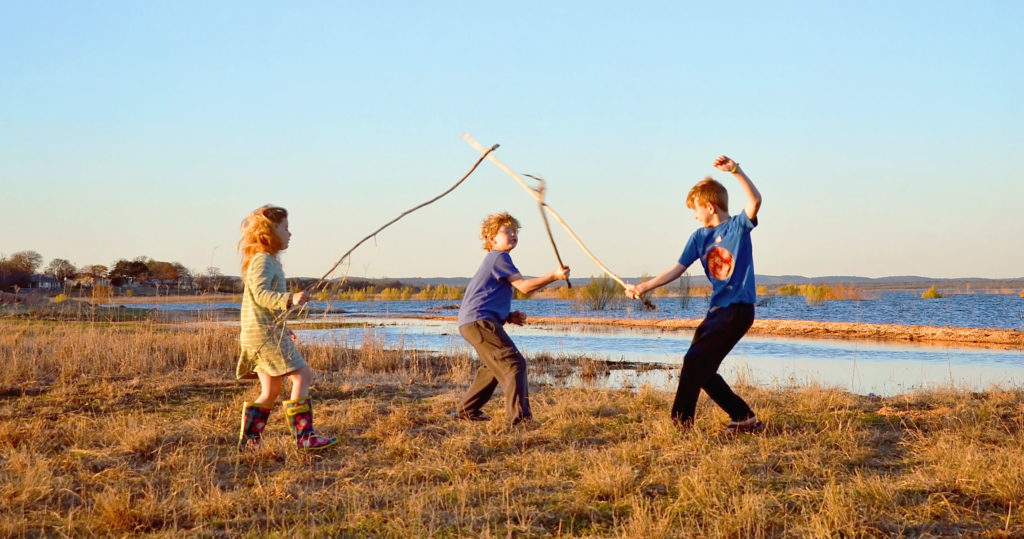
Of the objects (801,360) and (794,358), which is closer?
(801,360)

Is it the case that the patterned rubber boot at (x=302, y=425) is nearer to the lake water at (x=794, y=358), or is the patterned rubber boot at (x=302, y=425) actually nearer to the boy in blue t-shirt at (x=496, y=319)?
the boy in blue t-shirt at (x=496, y=319)

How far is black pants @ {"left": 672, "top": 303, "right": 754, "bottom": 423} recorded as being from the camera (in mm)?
5852

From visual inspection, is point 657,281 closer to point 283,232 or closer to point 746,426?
point 746,426

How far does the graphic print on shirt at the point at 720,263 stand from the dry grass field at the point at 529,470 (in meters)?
1.18

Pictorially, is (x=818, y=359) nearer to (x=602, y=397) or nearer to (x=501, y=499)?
(x=602, y=397)

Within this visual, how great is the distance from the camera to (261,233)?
5.70 meters

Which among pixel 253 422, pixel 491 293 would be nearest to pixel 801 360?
pixel 491 293

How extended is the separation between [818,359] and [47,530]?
13528mm

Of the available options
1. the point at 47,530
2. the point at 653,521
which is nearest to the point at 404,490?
the point at 653,521

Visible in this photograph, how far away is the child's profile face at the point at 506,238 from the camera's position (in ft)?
21.8

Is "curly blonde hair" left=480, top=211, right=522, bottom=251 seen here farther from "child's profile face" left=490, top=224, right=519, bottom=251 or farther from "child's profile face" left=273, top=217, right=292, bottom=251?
"child's profile face" left=273, top=217, right=292, bottom=251

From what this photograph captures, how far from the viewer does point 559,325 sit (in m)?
26.8

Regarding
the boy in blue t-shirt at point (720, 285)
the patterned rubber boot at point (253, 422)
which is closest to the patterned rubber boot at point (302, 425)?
the patterned rubber boot at point (253, 422)

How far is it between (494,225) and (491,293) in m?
0.58
